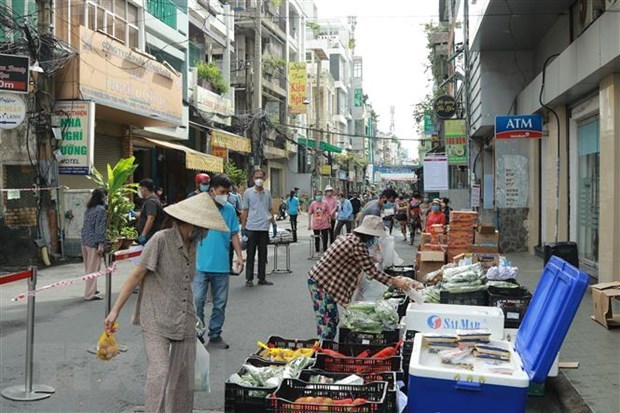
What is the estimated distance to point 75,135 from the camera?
15305mm

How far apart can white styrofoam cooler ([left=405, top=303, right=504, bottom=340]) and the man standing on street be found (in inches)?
229

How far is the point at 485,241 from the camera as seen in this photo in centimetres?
1217

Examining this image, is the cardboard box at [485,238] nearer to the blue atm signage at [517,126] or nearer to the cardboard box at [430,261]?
the cardboard box at [430,261]

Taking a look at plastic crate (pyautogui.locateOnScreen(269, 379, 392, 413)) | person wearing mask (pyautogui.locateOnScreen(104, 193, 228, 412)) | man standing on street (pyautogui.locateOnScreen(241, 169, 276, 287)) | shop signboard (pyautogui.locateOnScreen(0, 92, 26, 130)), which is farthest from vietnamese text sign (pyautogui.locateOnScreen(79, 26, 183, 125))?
plastic crate (pyautogui.locateOnScreen(269, 379, 392, 413))

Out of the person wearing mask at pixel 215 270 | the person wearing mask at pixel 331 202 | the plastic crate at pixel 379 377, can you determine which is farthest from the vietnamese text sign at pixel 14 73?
the plastic crate at pixel 379 377

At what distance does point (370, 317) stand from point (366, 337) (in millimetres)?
214

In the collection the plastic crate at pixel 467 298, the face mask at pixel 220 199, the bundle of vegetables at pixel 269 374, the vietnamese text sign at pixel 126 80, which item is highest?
the vietnamese text sign at pixel 126 80

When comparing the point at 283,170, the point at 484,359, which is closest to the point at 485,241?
the point at 484,359

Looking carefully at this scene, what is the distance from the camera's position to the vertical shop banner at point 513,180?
16844 mm

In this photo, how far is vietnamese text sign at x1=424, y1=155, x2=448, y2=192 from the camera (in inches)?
717

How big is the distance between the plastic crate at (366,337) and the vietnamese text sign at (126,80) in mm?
12350

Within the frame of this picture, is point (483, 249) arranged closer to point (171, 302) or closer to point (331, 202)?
point (331, 202)

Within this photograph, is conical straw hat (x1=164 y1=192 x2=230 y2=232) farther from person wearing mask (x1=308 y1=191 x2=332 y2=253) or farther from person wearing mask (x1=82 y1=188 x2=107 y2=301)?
person wearing mask (x1=308 y1=191 x2=332 y2=253)

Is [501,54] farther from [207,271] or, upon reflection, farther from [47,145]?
[207,271]
